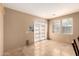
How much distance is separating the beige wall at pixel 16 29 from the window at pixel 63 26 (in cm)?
127

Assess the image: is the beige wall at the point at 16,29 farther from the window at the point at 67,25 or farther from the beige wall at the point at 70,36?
the window at the point at 67,25

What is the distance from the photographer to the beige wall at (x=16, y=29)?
3.12 metres

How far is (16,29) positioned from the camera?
138 inches

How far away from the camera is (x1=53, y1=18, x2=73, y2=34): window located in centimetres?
307

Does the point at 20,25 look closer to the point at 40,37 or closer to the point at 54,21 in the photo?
the point at 40,37

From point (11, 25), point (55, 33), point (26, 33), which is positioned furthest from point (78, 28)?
point (11, 25)

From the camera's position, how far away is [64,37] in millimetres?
3420

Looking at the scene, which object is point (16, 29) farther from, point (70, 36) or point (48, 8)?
point (70, 36)

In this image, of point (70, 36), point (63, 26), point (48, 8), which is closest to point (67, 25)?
point (63, 26)

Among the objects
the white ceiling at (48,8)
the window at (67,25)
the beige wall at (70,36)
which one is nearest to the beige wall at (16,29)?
the white ceiling at (48,8)

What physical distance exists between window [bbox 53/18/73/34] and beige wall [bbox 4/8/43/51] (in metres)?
1.27

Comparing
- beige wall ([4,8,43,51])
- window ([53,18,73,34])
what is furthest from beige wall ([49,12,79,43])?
beige wall ([4,8,43,51])

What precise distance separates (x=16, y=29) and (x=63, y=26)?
1.96 meters

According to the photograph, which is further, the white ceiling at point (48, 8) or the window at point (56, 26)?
the window at point (56, 26)
